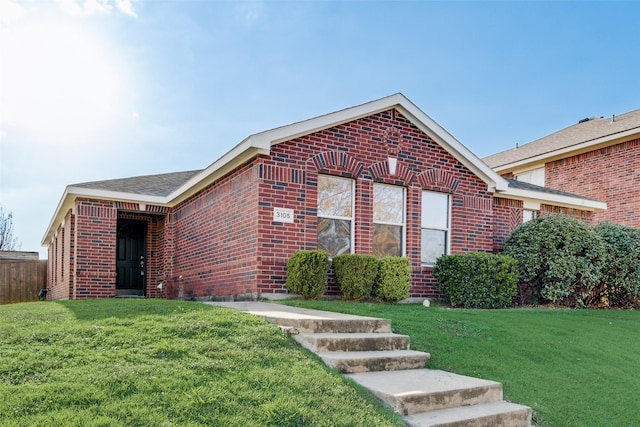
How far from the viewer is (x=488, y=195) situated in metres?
12.4

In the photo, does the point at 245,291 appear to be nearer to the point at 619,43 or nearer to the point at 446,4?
the point at 446,4

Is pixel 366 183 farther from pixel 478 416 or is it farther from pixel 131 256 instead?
pixel 131 256

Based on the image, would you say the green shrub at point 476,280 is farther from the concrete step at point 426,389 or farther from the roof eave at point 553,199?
the concrete step at point 426,389

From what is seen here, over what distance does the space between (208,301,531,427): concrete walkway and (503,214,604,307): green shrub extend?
6.47 meters

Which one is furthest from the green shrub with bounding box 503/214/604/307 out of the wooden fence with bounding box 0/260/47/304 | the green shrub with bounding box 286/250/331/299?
the wooden fence with bounding box 0/260/47/304

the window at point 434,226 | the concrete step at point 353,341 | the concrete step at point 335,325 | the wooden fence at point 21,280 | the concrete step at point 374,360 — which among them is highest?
the window at point 434,226

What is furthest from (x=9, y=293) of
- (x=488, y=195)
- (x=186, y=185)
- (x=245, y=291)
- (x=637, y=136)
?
(x=637, y=136)

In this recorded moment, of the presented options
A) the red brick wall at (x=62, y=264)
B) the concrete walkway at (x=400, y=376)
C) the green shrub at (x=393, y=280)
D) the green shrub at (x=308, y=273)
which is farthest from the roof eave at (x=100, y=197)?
the concrete walkway at (x=400, y=376)

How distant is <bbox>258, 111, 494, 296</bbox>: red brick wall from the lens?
962cm

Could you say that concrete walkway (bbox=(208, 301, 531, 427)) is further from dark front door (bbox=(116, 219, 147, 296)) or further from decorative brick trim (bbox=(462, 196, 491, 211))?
dark front door (bbox=(116, 219, 147, 296))

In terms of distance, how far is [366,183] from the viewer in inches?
416

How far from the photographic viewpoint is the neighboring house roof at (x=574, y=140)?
55.0ft

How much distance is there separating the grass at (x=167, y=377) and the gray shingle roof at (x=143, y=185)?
7.87m

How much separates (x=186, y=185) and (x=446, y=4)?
23.9ft
